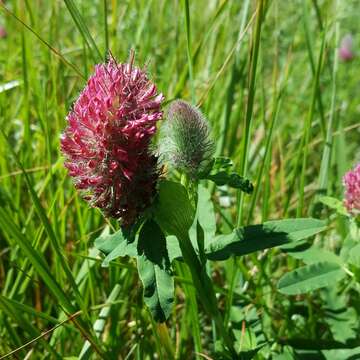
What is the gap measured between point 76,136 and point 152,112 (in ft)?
0.49

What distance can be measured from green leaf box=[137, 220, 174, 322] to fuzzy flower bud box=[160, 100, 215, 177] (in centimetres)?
14

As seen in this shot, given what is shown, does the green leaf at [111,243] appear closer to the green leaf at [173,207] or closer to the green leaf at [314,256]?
the green leaf at [173,207]

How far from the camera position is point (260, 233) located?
1.18m

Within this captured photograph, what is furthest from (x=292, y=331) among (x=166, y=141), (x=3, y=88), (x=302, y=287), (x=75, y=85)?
(x=75, y=85)

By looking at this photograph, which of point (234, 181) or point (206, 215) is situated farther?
point (206, 215)

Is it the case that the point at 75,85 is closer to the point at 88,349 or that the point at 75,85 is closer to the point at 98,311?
the point at 98,311

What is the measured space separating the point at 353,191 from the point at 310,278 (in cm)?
27

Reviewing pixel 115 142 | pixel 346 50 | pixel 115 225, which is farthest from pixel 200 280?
pixel 346 50

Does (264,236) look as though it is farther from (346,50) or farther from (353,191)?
(346,50)

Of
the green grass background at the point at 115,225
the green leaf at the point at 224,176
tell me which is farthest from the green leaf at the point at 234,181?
the green grass background at the point at 115,225

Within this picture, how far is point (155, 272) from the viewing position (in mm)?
1097

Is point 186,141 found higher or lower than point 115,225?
higher

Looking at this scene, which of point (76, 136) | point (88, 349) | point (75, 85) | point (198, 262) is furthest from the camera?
point (75, 85)

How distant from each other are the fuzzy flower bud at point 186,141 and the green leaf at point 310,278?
0.40 metres
